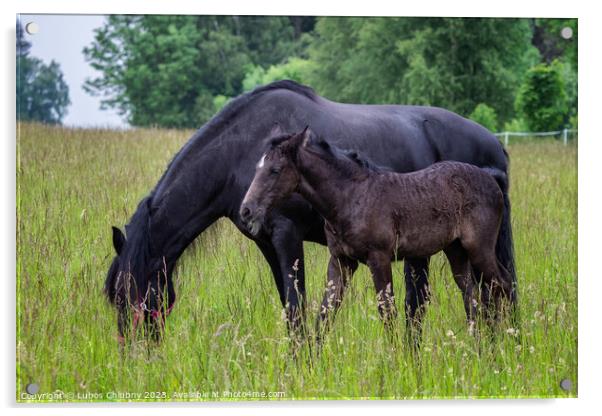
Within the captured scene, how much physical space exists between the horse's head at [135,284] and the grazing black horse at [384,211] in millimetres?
791

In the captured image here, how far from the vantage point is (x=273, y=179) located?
5387mm

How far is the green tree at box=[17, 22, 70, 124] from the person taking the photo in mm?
5742

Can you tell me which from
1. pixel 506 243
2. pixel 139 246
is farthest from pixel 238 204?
pixel 506 243

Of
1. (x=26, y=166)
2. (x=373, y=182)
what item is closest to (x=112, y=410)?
(x=26, y=166)

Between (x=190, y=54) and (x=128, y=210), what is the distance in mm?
1262

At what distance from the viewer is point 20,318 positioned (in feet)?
18.3

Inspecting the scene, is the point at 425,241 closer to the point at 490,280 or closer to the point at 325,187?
the point at 490,280

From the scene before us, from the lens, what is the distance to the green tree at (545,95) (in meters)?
6.25

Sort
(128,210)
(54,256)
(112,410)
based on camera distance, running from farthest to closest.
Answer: (128,210), (54,256), (112,410)

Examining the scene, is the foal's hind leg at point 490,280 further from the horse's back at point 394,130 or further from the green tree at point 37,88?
the green tree at point 37,88

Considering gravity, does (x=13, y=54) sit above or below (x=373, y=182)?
above

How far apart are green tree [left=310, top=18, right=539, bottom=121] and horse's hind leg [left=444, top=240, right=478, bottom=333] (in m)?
1.19

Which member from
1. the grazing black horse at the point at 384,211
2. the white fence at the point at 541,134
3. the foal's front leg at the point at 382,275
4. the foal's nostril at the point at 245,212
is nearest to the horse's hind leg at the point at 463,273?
the grazing black horse at the point at 384,211

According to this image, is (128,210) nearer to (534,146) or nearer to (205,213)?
(205,213)
